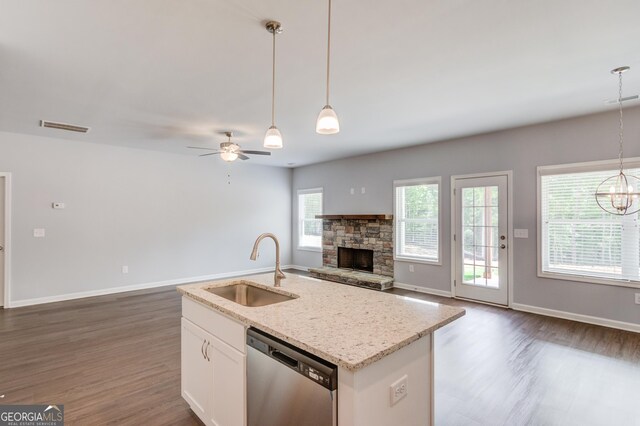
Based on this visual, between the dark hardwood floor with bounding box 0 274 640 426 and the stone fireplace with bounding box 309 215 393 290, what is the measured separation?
84.4 inches

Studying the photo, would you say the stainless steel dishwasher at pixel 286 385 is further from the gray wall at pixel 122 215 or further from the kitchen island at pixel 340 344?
the gray wall at pixel 122 215

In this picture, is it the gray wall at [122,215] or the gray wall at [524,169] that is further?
the gray wall at [122,215]

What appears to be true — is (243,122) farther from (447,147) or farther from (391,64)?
(447,147)

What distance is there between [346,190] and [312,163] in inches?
50.1

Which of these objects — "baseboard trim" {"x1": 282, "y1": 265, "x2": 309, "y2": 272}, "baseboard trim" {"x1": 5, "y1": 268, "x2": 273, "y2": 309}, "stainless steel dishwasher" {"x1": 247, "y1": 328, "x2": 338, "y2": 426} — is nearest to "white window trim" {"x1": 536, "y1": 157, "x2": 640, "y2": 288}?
"stainless steel dishwasher" {"x1": 247, "y1": 328, "x2": 338, "y2": 426}

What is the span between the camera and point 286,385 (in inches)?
57.5

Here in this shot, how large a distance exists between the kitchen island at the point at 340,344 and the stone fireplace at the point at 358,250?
4.10m

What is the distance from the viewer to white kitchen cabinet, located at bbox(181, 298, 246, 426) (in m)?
1.74

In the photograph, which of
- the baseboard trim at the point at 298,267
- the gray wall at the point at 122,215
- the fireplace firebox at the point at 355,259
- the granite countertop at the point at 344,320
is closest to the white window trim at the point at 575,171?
the fireplace firebox at the point at 355,259

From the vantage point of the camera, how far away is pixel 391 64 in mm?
2801

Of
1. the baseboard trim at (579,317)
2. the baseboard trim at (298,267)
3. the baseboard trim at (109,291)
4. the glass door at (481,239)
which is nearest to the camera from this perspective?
the baseboard trim at (579,317)

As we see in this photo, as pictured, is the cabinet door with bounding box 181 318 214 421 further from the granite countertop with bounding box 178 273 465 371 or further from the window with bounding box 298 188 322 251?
the window with bounding box 298 188 322 251

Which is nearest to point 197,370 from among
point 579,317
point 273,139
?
point 273,139

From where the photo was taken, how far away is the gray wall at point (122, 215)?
5.12 meters
